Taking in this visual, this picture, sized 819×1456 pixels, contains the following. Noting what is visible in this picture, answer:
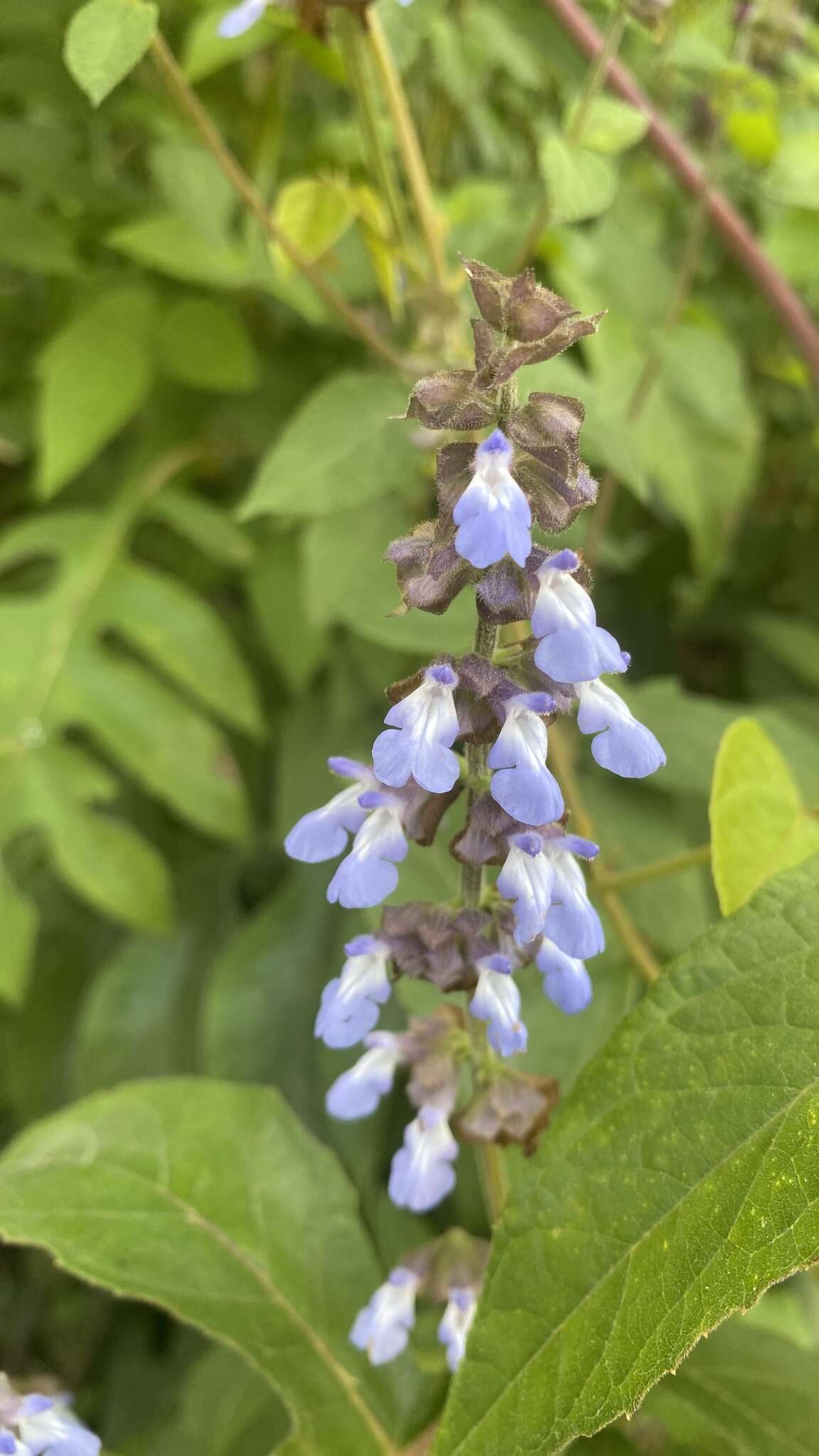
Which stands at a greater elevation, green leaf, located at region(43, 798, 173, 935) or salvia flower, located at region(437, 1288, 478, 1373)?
salvia flower, located at region(437, 1288, 478, 1373)

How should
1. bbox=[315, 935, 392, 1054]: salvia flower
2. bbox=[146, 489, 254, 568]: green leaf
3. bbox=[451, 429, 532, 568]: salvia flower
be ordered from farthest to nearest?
bbox=[146, 489, 254, 568]: green leaf
bbox=[315, 935, 392, 1054]: salvia flower
bbox=[451, 429, 532, 568]: salvia flower

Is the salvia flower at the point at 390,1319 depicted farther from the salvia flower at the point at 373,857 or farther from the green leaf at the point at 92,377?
the green leaf at the point at 92,377

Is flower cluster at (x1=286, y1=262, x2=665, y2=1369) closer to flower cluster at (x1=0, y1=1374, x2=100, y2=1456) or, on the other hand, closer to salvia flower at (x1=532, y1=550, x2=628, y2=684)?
salvia flower at (x1=532, y1=550, x2=628, y2=684)

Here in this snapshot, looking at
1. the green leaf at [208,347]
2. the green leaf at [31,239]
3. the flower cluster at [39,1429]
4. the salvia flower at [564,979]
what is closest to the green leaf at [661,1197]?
the salvia flower at [564,979]

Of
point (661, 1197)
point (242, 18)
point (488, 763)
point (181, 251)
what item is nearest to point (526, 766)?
point (488, 763)

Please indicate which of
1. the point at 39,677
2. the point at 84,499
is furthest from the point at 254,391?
the point at 39,677

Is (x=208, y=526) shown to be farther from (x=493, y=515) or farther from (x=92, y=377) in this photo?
(x=493, y=515)

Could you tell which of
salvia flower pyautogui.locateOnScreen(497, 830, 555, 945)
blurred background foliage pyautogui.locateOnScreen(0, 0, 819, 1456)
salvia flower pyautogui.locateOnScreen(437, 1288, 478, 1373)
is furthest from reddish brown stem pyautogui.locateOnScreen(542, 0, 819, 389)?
salvia flower pyautogui.locateOnScreen(437, 1288, 478, 1373)
